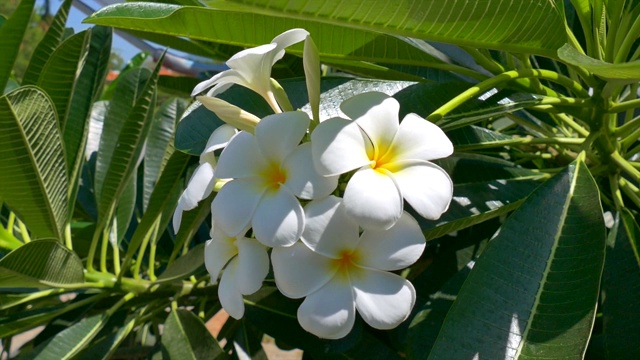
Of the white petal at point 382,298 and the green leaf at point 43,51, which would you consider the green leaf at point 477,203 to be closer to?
the white petal at point 382,298

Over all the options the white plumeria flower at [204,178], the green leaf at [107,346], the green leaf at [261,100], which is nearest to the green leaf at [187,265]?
the green leaf at [107,346]

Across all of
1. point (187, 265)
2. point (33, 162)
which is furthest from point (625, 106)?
point (33, 162)

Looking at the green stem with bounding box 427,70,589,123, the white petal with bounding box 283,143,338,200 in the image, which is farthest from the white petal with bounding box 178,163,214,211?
the green stem with bounding box 427,70,589,123

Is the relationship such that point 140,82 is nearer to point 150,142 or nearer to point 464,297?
point 150,142

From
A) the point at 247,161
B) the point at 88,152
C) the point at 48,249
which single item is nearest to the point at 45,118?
the point at 48,249

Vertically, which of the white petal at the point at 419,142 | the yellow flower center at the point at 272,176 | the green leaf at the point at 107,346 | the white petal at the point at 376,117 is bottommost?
the green leaf at the point at 107,346

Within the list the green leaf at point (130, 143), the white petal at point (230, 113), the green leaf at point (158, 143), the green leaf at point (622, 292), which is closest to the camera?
the white petal at point (230, 113)

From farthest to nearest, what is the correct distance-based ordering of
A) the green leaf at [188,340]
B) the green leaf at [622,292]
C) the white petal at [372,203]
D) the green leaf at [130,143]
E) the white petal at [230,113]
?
1. the green leaf at [130,143]
2. the green leaf at [188,340]
3. the green leaf at [622,292]
4. the white petal at [230,113]
5. the white petal at [372,203]

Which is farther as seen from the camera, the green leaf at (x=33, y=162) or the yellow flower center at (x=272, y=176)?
the green leaf at (x=33, y=162)
